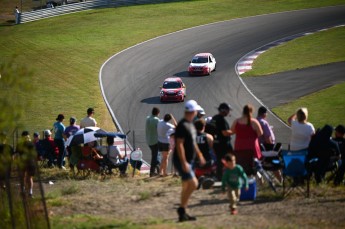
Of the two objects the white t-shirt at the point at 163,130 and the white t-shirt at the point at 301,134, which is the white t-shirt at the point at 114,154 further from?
the white t-shirt at the point at 301,134

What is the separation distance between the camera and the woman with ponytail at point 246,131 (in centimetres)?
1742

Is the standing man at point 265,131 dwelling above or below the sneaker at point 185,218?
above

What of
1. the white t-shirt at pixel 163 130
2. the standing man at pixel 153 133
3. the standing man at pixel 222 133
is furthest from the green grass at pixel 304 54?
the standing man at pixel 222 133

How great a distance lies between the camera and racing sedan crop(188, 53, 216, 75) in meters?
49.9

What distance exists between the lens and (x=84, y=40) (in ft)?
207

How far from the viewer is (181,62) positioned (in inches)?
2165

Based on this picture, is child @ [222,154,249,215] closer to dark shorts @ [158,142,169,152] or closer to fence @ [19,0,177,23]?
dark shorts @ [158,142,169,152]

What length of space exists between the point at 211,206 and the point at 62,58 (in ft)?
133

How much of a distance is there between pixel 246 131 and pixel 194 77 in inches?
1281

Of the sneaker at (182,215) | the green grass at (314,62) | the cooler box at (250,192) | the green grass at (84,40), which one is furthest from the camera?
the green grass at (84,40)

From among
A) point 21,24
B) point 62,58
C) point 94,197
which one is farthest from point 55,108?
point 21,24

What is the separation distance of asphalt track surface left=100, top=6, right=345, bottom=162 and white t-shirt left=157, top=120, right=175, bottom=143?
9.61 m

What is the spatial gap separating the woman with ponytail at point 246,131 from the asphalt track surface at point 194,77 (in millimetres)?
14930

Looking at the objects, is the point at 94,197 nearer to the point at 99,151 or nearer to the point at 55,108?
the point at 99,151
